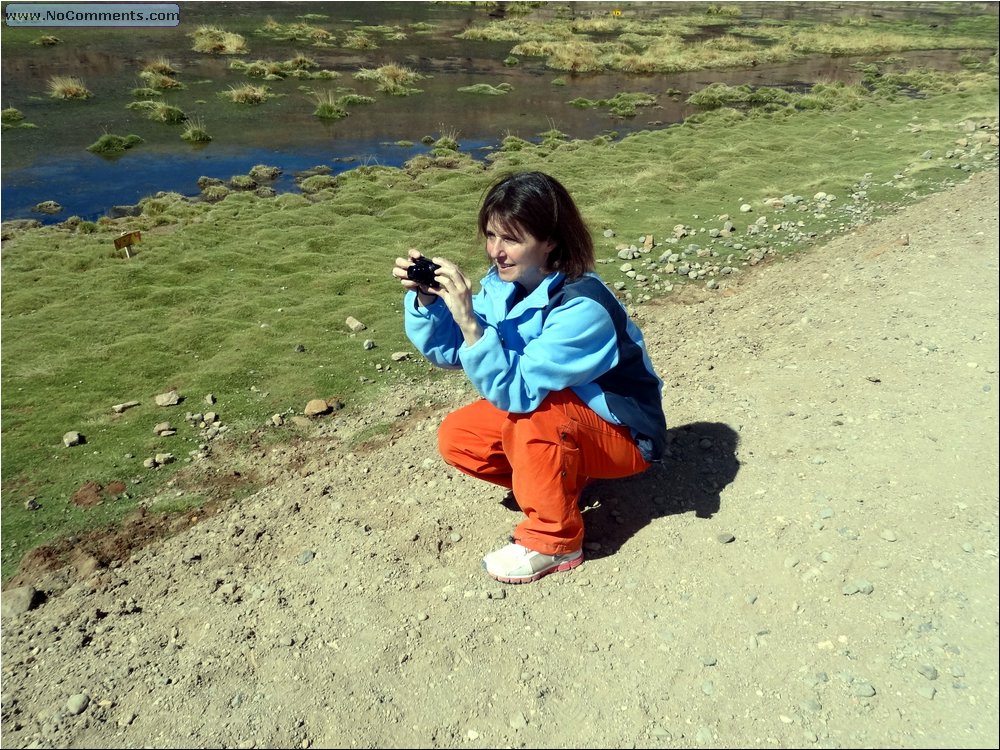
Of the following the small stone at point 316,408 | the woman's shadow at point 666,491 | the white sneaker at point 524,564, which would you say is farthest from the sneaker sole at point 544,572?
the small stone at point 316,408

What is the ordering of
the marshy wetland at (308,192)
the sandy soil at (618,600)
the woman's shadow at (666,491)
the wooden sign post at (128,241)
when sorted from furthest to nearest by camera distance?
the wooden sign post at (128,241) → the marshy wetland at (308,192) → the woman's shadow at (666,491) → the sandy soil at (618,600)

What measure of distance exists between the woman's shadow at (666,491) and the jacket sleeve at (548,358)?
3.53ft

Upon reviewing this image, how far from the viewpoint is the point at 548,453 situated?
3.37m

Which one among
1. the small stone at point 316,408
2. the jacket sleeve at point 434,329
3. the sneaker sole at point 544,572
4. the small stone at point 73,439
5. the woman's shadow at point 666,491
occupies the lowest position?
the small stone at point 73,439

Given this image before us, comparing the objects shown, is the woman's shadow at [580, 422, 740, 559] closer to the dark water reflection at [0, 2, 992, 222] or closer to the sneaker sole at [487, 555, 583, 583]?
the sneaker sole at [487, 555, 583, 583]

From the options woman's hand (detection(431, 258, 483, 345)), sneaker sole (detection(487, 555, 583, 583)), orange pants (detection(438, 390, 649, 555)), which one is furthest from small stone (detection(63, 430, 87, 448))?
woman's hand (detection(431, 258, 483, 345))

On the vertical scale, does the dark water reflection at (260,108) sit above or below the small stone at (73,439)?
above

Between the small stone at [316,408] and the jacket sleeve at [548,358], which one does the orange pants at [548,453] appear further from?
the small stone at [316,408]

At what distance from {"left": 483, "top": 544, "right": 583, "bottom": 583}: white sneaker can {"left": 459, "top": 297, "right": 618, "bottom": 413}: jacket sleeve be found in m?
0.81

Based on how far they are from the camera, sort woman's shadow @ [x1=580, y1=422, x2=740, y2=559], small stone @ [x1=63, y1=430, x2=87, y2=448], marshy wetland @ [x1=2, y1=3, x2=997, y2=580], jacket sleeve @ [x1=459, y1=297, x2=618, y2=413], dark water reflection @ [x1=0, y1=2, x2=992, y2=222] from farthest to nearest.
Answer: dark water reflection @ [x1=0, y1=2, x2=992, y2=222] < marshy wetland @ [x1=2, y1=3, x2=997, y2=580] < small stone @ [x1=63, y1=430, x2=87, y2=448] < woman's shadow @ [x1=580, y1=422, x2=740, y2=559] < jacket sleeve @ [x1=459, y1=297, x2=618, y2=413]

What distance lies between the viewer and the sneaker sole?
3.70m

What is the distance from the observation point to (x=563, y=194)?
3311 mm

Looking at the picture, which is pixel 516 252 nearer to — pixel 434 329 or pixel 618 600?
pixel 434 329

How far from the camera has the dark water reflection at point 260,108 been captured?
15609 mm
